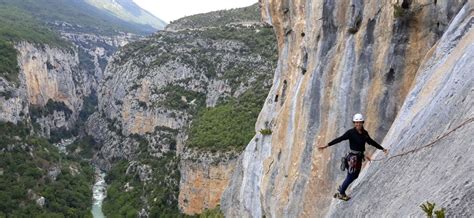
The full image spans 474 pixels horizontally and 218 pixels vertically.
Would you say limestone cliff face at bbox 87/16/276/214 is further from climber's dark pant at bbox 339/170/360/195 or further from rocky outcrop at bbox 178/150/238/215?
climber's dark pant at bbox 339/170/360/195

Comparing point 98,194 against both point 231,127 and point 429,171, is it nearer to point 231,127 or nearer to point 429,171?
point 231,127

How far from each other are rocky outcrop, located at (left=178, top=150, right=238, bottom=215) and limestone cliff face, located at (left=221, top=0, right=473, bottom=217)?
23287mm

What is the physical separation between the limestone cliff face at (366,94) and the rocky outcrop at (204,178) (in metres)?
23.3

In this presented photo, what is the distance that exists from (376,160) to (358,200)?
101 cm

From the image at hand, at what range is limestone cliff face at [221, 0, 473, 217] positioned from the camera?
9.34m

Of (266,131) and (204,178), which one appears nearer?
(266,131)

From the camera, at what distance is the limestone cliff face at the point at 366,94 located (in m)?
9.34

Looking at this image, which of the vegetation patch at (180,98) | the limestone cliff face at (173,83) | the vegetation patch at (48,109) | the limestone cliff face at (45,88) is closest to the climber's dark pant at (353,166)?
the limestone cliff face at (173,83)

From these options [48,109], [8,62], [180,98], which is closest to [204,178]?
[180,98]

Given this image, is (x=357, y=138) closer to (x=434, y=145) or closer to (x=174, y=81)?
(x=434, y=145)

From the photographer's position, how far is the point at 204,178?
50.0 metres

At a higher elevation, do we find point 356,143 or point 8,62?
point 356,143

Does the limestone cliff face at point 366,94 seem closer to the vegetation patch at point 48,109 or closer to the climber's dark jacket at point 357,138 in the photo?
the climber's dark jacket at point 357,138

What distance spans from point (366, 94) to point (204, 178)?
1440 inches
